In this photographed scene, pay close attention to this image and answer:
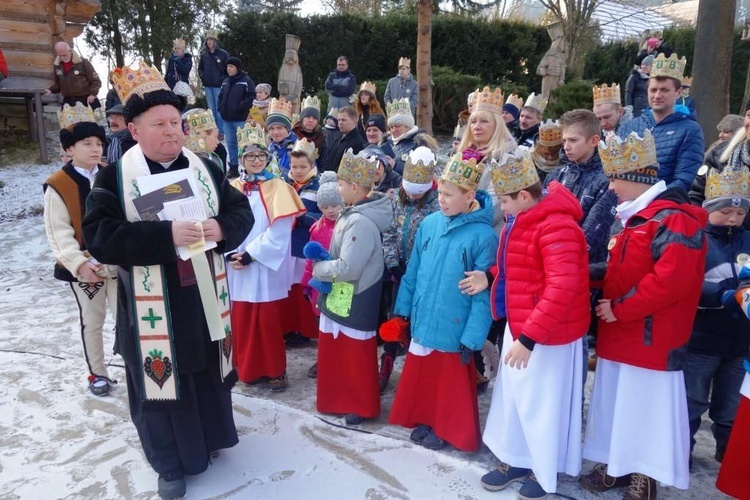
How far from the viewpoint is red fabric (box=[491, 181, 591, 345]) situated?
2.84 metres

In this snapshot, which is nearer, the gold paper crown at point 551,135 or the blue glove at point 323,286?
the blue glove at point 323,286

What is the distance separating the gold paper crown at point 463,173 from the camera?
336 centimetres

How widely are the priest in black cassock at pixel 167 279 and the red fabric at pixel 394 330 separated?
99 centimetres

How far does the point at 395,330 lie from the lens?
3.74m

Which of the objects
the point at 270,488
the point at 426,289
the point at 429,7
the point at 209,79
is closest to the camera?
the point at 270,488

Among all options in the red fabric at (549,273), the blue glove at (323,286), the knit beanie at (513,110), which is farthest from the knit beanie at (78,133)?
the knit beanie at (513,110)

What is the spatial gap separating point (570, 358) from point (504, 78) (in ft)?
59.4

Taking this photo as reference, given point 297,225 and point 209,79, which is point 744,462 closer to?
point 297,225

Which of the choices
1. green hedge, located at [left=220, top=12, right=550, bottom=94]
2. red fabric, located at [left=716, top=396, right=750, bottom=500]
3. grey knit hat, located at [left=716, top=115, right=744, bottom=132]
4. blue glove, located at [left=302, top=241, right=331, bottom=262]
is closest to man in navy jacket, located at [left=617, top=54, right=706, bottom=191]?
grey knit hat, located at [left=716, top=115, right=744, bottom=132]

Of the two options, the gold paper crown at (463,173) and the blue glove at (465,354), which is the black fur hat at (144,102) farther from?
the blue glove at (465,354)

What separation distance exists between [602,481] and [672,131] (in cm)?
278

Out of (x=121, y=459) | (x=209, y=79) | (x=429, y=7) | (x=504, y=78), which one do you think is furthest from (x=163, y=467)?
(x=504, y=78)

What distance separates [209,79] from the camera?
1295 centimetres

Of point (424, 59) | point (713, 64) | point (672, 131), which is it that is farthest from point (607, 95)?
point (424, 59)
